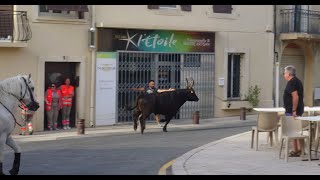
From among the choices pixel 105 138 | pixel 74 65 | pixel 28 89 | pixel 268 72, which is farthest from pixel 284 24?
pixel 28 89

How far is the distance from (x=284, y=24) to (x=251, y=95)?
13.0 ft

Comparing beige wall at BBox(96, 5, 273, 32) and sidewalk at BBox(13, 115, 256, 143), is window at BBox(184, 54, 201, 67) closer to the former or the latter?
beige wall at BBox(96, 5, 273, 32)

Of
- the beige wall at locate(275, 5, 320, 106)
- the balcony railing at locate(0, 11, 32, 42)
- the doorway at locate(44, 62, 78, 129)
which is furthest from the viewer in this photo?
the beige wall at locate(275, 5, 320, 106)

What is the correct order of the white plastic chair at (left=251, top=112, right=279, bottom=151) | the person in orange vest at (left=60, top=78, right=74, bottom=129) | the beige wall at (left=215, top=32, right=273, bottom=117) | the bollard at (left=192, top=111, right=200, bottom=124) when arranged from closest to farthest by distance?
the white plastic chair at (left=251, top=112, right=279, bottom=151) < the person in orange vest at (left=60, top=78, right=74, bottom=129) < the bollard at (left=192, top=111, right=200, bottom=124) < the beige wall at (left=215, top=32, right=273, bottom=117)

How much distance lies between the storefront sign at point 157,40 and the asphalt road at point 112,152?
4.18 m

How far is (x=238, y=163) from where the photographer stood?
10906 mm

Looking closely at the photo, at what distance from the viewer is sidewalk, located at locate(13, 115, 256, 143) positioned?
17.4 m

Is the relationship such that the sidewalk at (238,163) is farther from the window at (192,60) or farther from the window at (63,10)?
the window at (192,60)

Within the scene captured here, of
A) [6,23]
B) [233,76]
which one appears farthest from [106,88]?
[233,76]

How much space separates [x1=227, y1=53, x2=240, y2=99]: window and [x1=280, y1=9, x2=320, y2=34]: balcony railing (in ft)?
9.69

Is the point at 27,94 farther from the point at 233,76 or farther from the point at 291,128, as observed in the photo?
the point at 233,76

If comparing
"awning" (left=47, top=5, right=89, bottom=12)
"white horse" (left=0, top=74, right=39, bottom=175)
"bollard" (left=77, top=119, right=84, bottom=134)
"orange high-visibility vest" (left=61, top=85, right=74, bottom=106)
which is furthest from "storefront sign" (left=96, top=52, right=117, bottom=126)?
"white horse" (left=0, top=74, right=39, bottom=175)

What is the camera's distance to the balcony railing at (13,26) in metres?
18.5

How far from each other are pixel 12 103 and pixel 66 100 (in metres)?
9.98
